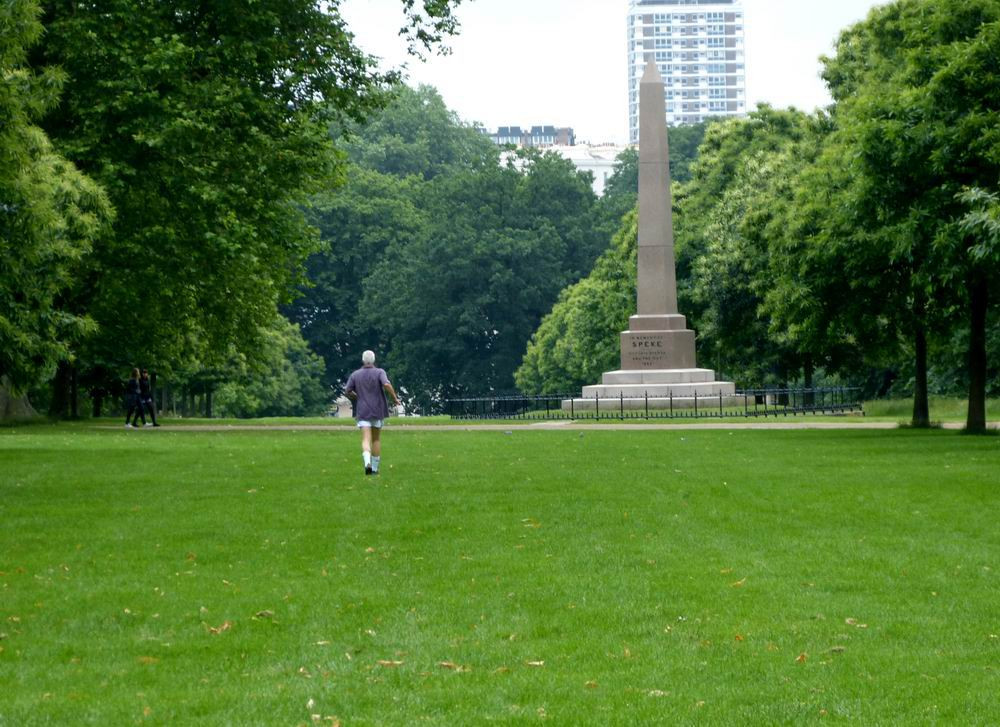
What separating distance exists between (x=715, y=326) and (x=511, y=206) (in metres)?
36.5

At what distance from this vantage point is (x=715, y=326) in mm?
56312

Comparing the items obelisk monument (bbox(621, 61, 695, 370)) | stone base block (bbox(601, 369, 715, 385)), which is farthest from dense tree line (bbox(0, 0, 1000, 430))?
stone base block (bbox(601, 369, 715, 385))

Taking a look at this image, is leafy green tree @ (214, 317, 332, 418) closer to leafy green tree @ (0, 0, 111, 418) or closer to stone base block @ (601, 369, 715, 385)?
stone base block @ (601, 369, 715, 385)

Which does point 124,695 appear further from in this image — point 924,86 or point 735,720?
point 924,86

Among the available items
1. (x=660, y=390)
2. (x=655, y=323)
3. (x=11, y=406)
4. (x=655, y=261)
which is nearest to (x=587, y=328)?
(x=655, y=323)

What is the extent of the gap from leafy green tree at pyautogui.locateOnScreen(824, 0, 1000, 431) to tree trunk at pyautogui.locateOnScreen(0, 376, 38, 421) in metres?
22.3

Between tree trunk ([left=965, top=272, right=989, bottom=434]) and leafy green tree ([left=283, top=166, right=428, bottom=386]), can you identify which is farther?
leafy green tree ([left=283, top=166, right=428, bottom=386])

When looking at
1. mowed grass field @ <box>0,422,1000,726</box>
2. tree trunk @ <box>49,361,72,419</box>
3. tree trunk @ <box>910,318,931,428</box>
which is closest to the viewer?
mowed grass field @ <box>0,422,1000,726</box>

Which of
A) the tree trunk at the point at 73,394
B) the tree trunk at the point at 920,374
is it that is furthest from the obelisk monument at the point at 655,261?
the tree trunk at the point at 73,394

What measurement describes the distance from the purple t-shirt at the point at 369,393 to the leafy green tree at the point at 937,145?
10.1 m

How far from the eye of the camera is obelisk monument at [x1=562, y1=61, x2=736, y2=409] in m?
48.3

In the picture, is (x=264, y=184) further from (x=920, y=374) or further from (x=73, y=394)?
(x=73, y=394)

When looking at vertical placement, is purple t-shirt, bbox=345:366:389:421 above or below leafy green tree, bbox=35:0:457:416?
below

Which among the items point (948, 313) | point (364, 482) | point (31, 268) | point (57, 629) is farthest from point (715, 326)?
point (57, 629)
